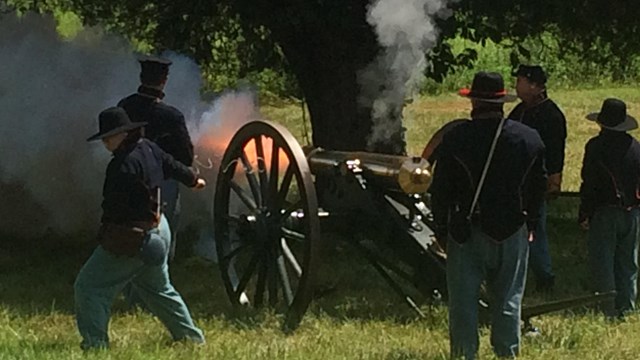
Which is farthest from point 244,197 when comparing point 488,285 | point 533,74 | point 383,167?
point 533,74

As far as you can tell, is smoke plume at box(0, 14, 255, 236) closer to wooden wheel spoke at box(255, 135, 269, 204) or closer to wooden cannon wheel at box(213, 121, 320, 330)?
wooden cannon wheel at box(213, 121, 320, 330)

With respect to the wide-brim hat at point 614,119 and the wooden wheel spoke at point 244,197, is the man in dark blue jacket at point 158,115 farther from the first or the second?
the wide-brim hat at point 614,119

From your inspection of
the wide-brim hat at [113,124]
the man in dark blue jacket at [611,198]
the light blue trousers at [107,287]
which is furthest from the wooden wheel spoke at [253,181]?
the man in dark blue jacket at [611,198]

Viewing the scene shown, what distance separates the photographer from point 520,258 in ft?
21.4

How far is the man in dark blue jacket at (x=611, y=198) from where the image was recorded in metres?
7.79

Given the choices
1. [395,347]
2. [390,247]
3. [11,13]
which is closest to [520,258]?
[395,347]

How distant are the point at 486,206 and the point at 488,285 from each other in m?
0.46

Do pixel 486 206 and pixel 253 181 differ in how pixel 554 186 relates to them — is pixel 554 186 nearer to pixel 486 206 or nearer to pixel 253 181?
pixel 253 181

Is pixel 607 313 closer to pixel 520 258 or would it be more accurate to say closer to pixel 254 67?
pixel 520 258

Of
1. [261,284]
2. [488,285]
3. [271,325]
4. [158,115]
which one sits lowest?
[271,325]

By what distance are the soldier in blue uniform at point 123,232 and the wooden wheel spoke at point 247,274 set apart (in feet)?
3.86

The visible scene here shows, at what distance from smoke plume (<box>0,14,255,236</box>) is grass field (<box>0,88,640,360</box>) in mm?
559

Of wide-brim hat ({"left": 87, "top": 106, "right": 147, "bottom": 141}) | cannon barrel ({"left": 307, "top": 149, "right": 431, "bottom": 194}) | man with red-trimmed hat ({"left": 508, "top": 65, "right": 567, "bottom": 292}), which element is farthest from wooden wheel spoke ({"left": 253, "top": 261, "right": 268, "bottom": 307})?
man with red-trimmed hat ({"left": 508, "top": 65, "right": 567, "bottom": 292})

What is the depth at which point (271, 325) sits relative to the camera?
308 inches
